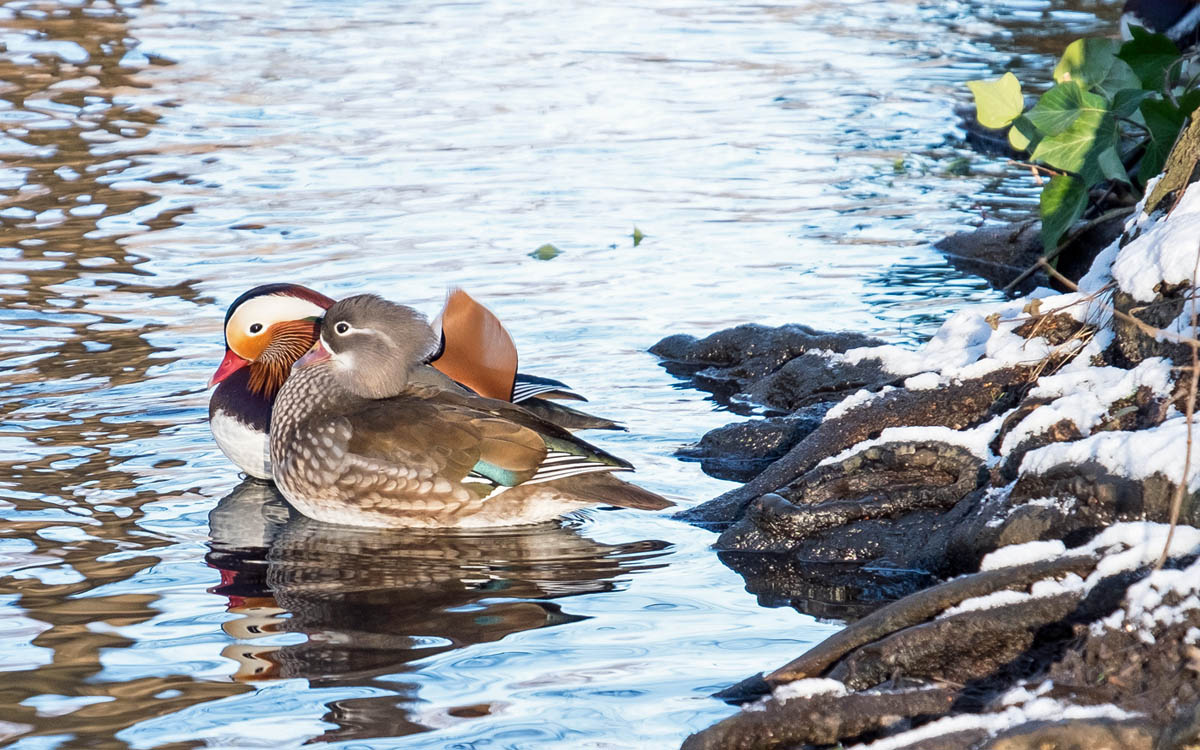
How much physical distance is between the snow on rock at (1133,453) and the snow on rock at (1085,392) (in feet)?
0.77

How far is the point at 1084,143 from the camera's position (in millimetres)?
6957

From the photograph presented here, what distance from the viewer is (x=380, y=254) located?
33.1 feet

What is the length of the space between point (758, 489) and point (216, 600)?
1.97 meters

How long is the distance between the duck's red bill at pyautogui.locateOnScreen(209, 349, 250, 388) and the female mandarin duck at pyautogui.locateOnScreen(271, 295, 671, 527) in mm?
698

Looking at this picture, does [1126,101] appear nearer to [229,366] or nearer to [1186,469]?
[1186,469]

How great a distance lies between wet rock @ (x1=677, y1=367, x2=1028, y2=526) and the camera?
225 inches

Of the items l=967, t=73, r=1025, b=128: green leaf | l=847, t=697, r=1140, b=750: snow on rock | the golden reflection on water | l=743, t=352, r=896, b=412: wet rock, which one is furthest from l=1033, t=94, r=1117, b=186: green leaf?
the golden reflection on water

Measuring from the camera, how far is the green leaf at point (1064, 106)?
691 centimetres

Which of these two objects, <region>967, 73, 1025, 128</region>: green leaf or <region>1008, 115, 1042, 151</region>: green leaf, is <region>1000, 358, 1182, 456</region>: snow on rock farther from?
<region>1008, 115, 1042, 151</region>: green leaf

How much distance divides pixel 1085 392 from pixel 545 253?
210 inches

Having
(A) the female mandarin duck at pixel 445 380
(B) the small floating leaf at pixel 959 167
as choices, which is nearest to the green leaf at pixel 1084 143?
(A) the female mandarin duck at pixel 445 380

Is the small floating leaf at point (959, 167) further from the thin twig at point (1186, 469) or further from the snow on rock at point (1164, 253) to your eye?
the thin twig at point (1186, 469)

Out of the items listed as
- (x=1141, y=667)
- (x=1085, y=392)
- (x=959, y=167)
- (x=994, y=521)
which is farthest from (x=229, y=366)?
(x=959, y=167)

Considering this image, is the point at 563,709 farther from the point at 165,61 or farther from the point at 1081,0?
the point at 1081,0
